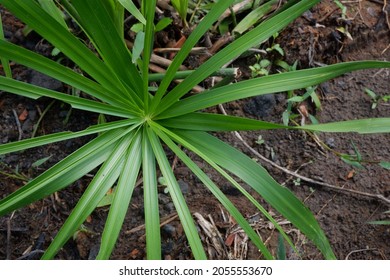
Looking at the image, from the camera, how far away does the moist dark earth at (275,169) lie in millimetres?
1193

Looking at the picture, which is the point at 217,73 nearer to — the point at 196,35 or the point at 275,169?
the point at 196,35

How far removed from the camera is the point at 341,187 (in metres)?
1.26

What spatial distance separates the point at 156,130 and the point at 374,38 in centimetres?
90

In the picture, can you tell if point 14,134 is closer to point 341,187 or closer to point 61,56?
point 61,56

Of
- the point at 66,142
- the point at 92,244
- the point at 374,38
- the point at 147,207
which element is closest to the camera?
the point at 147,207

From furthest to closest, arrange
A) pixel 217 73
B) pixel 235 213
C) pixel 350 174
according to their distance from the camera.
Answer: pixel 350 174 < pixel 217 73 < pixel 235 213

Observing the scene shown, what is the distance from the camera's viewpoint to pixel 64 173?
35.9 inches

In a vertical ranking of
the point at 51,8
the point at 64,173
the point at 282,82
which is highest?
the point at 51,8

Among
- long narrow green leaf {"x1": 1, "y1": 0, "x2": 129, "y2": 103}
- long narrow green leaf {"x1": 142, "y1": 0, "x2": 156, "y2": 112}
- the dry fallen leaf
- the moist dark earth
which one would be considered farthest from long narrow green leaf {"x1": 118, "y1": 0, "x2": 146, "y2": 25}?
the dry fallen leaf

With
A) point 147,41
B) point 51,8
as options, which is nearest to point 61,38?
point 147,41

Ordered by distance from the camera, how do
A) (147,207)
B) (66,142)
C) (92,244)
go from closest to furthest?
1. (147,207)
2. (92,244)
3. (66,142)

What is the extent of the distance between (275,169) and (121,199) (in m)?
→ 0.53

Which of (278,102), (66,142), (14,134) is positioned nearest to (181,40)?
(278,102)

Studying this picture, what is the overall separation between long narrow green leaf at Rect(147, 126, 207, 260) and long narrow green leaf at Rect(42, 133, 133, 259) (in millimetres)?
71
